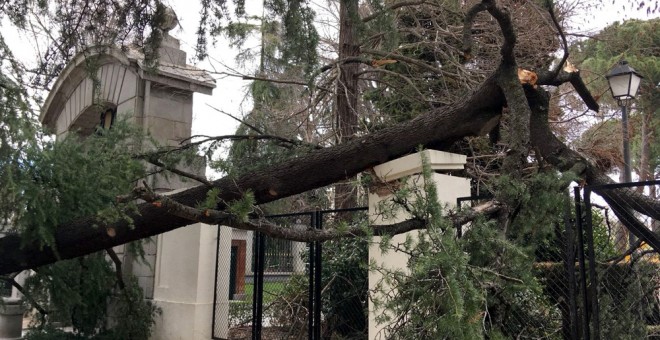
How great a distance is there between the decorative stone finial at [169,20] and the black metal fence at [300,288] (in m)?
2.96

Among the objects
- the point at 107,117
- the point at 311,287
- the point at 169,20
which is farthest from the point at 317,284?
the point at 107,117

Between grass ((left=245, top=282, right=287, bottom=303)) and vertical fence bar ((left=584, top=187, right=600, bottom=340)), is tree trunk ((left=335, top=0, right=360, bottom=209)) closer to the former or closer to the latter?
grass ((left=245, top=282, right=287, bottom=303))

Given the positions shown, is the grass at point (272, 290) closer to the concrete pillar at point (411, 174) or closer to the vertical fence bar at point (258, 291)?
the vertical fence bar at point (258, 291)

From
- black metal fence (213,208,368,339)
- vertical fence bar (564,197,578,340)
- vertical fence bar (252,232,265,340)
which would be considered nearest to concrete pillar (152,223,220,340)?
black metal fence (213,208,368,339)

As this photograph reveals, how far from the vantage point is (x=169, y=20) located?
26.3ft

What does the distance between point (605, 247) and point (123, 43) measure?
648 centimetres

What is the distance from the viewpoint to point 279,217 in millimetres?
7465

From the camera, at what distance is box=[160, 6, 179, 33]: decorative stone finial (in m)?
7.83

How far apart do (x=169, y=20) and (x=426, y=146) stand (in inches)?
171

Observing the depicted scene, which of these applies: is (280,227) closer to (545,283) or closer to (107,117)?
(545,283)

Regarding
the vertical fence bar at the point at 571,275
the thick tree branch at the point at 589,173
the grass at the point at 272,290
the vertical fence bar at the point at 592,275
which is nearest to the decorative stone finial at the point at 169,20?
the grass at the point at 272,290

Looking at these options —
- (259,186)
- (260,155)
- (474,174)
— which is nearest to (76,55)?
(260,155)

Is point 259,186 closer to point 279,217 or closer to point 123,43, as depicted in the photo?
point 279,217

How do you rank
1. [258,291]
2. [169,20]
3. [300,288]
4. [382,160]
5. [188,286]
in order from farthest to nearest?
[188,286] → [300,288] → [169,20] → [258,291] → [382,160]
